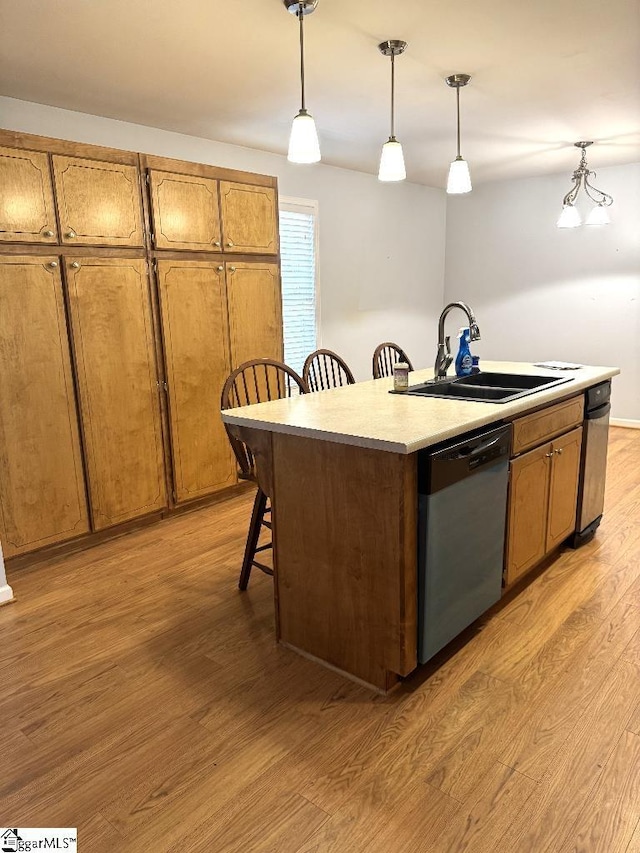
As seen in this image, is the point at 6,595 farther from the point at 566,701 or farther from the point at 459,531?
the point at 566,701

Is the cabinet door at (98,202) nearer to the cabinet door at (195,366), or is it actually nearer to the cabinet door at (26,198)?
the cabinet door at (26,198)

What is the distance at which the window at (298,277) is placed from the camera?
4.50m

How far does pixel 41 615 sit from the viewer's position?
2461 mm

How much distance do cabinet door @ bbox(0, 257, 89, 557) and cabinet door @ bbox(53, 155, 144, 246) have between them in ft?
0.78

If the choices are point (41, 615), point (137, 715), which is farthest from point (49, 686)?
point (41, 615)

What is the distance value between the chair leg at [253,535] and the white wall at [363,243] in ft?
7.55

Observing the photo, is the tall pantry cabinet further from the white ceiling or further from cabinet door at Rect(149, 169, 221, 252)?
the white ceiling

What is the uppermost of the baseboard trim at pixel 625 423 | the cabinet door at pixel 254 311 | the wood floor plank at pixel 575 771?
the cabinet door at pixel 254 311

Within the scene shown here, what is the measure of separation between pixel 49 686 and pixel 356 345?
388 cm

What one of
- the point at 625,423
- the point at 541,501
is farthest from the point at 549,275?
the point at 541,501

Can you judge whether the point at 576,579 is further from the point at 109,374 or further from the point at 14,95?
the point at 14,95

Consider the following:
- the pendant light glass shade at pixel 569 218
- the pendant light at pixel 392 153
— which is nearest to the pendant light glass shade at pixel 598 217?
the pendant light glass shade at pixel 569 218

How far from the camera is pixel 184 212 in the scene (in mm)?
3221

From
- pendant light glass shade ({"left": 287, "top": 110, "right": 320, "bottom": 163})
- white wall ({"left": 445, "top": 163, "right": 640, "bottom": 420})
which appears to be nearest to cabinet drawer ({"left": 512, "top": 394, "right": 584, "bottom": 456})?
pendant light glass shade ({"left": 287, "top": 110, "right": 320, "bottom": 163})
